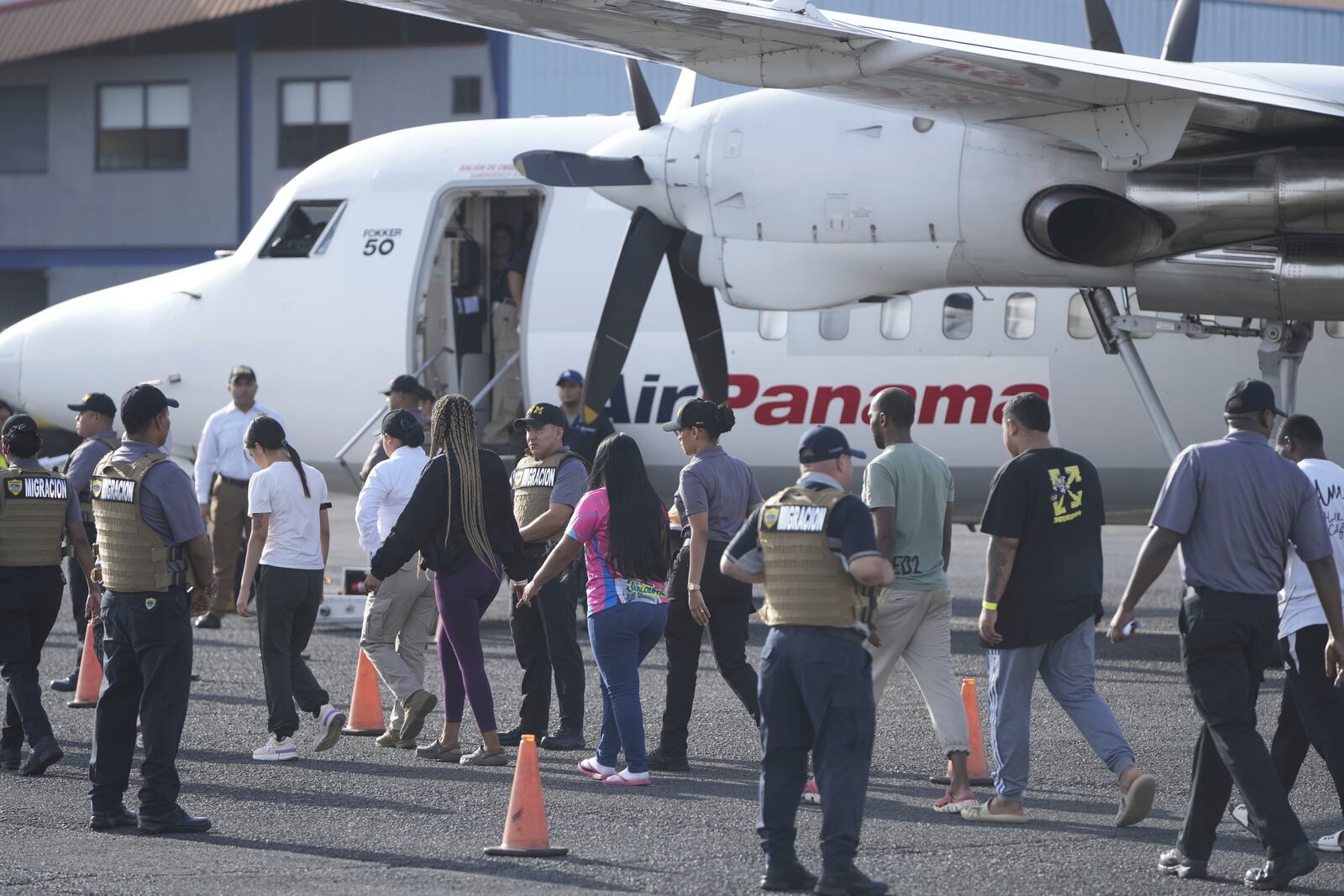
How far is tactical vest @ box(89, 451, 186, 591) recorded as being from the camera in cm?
744

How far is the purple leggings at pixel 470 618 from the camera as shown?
8789mm

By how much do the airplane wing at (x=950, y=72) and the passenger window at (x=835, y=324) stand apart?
3701 mm

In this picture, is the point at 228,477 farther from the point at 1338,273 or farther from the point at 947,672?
the point at 1338,273

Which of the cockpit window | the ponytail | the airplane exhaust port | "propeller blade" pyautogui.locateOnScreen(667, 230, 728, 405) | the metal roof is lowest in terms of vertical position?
the ponytail

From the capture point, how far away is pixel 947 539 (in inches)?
324

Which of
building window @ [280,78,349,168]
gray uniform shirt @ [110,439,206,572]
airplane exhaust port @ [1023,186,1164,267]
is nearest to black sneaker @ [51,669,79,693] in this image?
gray uniform shirt @ [110,439,206,572]

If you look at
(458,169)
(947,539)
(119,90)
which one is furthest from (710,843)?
(119,90)

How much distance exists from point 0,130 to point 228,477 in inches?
1099

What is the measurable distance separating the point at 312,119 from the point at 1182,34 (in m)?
28.6

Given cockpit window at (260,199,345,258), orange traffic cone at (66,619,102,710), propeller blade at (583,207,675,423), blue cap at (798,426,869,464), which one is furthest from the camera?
cockpit window at (260,199,345,258)

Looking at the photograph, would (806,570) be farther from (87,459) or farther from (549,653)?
(87,459)

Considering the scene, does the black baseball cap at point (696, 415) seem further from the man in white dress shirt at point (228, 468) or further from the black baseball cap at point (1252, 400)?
the man in white dress shirt at point (228, 468)

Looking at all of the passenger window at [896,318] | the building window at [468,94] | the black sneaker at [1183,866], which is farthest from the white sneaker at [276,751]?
the building window at [468,94]

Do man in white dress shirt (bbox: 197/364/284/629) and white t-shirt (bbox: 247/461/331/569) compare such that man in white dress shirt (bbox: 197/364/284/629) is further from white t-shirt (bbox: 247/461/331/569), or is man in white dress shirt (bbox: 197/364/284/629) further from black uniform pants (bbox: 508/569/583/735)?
black uniform pants (bbox: 508/569/583/735)
